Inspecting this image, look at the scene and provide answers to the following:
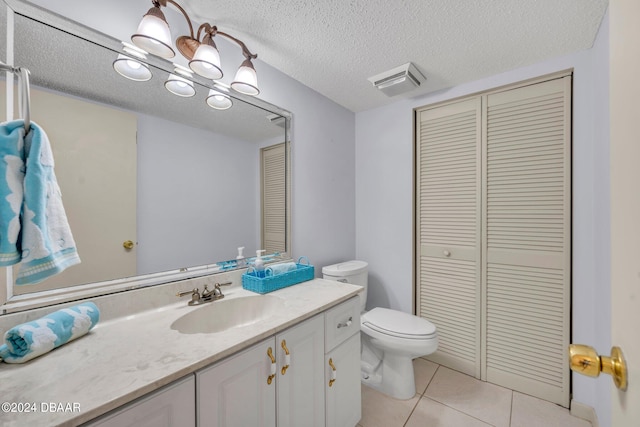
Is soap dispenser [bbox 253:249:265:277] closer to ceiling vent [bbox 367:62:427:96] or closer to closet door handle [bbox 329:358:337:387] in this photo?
closet door handle [bbox 329:358:337:387]

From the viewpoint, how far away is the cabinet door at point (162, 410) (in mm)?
612

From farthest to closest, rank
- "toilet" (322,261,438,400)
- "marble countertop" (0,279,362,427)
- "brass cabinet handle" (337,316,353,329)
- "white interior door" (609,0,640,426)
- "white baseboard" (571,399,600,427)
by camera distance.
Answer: "toilet" (322,261,438,400) < "white baseboard" (571,399,600,427) < "brass cabinet handle" (337,316,353,329) < "marble countertop" (0,279,362,427) < "white interior door" (609,0,640,426)

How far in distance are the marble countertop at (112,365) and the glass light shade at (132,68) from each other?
104 centimetres

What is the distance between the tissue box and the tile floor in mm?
938

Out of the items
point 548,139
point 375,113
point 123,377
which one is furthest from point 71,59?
point 548,139

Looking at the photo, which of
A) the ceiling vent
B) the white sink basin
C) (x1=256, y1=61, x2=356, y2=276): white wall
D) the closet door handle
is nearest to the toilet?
(x1=256, y1=61, x2=356, y2=276): white wall

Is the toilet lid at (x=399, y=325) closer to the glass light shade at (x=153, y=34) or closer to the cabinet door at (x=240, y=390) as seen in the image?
the cabinet door at (x=240, y=390)

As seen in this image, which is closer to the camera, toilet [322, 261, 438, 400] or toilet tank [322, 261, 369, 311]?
toilet [322, 261, 438, 400]

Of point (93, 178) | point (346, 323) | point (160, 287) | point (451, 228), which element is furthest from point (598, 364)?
point (451, 228)

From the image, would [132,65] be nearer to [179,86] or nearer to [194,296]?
[179,86]

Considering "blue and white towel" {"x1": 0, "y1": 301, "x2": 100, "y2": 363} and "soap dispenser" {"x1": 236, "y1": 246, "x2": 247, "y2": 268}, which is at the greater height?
"soap dispenser" {"x1": 236, "y1": 246, "x2": 247, "y2": 268}

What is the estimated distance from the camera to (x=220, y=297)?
1.29 m

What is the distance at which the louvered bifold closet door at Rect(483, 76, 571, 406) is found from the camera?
1610 mm

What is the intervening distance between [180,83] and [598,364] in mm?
1704
